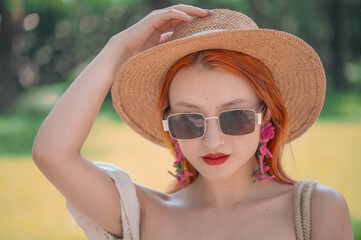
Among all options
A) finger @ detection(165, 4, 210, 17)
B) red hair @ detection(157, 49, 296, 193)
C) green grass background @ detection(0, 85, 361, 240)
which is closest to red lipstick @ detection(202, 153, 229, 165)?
red hair @ detection(157, 49, 296, 193)

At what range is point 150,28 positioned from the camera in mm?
2373

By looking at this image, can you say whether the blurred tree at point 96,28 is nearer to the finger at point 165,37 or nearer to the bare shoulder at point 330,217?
the finger at point 165,37

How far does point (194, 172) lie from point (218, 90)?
62 cm

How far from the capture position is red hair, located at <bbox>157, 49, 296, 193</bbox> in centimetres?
210

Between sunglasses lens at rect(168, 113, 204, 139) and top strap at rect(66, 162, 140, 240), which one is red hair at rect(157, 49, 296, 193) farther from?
top strap at rect(66, 162, 140, 240)

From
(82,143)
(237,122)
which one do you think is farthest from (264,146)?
(82,143)

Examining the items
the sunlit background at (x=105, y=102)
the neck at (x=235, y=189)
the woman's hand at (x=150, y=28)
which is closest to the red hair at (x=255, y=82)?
the neck at (x=235, y=189)

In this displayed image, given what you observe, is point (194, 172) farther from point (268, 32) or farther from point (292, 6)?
point (292, 6)

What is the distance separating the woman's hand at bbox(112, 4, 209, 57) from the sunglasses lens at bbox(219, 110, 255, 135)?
1.74 ft

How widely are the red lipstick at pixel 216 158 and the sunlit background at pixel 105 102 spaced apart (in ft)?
9.49

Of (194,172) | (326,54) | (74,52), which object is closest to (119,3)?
(74,52)

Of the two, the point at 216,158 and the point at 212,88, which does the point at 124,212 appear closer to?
the point at 216,158

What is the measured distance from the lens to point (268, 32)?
6.65 ft

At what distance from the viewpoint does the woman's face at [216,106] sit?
2062mm
